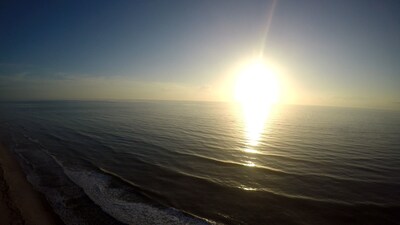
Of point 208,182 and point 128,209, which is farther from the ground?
point 208,182

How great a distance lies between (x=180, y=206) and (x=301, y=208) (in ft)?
25.1

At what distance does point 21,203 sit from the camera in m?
12.7

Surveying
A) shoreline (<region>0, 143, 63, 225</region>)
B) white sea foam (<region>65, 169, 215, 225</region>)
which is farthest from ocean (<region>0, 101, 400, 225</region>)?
shoreline (<region>0, 143, 63, 225</region>)

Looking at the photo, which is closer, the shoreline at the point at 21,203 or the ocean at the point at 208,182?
the shoreline at the point at 21,203

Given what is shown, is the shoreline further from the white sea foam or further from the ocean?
the white sea foam

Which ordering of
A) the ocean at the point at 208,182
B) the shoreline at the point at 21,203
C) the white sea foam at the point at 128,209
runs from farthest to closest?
the ocean at the point at 208,182 < the white sea foam at the point at 128,209 < the shoreline at the point at 21,203

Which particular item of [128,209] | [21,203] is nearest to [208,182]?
[128,209]

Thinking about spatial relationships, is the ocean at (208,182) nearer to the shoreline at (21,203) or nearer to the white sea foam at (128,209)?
the white sea foam at (128,209)

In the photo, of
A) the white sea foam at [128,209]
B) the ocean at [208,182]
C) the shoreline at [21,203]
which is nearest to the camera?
the shoreline at [21,203]

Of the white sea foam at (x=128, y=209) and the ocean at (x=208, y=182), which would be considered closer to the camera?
the white sea foam at (x=128, y=209)

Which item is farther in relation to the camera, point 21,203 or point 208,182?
point 208,182

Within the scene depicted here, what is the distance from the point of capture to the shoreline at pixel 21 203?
1105cm

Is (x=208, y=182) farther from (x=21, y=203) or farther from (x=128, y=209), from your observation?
(x=21, y=203)

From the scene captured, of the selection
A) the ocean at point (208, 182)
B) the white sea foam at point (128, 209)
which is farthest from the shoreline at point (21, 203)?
the white sea foam at point (128, 209)
